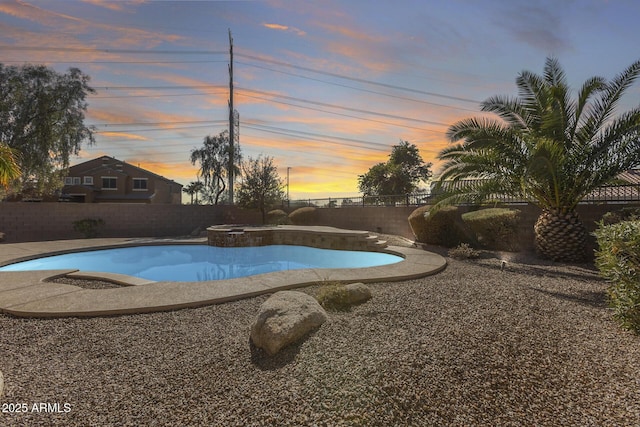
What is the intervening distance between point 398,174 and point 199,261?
29077mm

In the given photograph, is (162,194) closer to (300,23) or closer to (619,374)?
(300,23)

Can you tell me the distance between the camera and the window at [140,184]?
3467cm

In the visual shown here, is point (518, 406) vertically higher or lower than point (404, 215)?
lower

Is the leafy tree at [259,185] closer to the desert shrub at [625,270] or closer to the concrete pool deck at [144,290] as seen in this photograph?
the concrete pool deck at [144,290]

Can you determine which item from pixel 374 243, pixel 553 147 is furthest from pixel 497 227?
pixel 374 243

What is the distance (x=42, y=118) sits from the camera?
57.1 ft

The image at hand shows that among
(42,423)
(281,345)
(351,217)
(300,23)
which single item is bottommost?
(42,423)

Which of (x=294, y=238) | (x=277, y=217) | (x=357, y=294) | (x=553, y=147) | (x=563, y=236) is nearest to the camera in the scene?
(x=357, y=294)

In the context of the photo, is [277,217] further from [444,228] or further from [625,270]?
[625,270]

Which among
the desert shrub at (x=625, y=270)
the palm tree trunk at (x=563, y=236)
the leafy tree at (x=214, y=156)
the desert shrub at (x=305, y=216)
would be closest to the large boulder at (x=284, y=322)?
the desert shrub at (x=625, y=270)

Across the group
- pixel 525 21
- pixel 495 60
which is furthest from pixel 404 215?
pixel 525 21

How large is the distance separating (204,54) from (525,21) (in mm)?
21226

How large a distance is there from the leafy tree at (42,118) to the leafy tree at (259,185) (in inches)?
405

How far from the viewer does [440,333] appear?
3590mm
